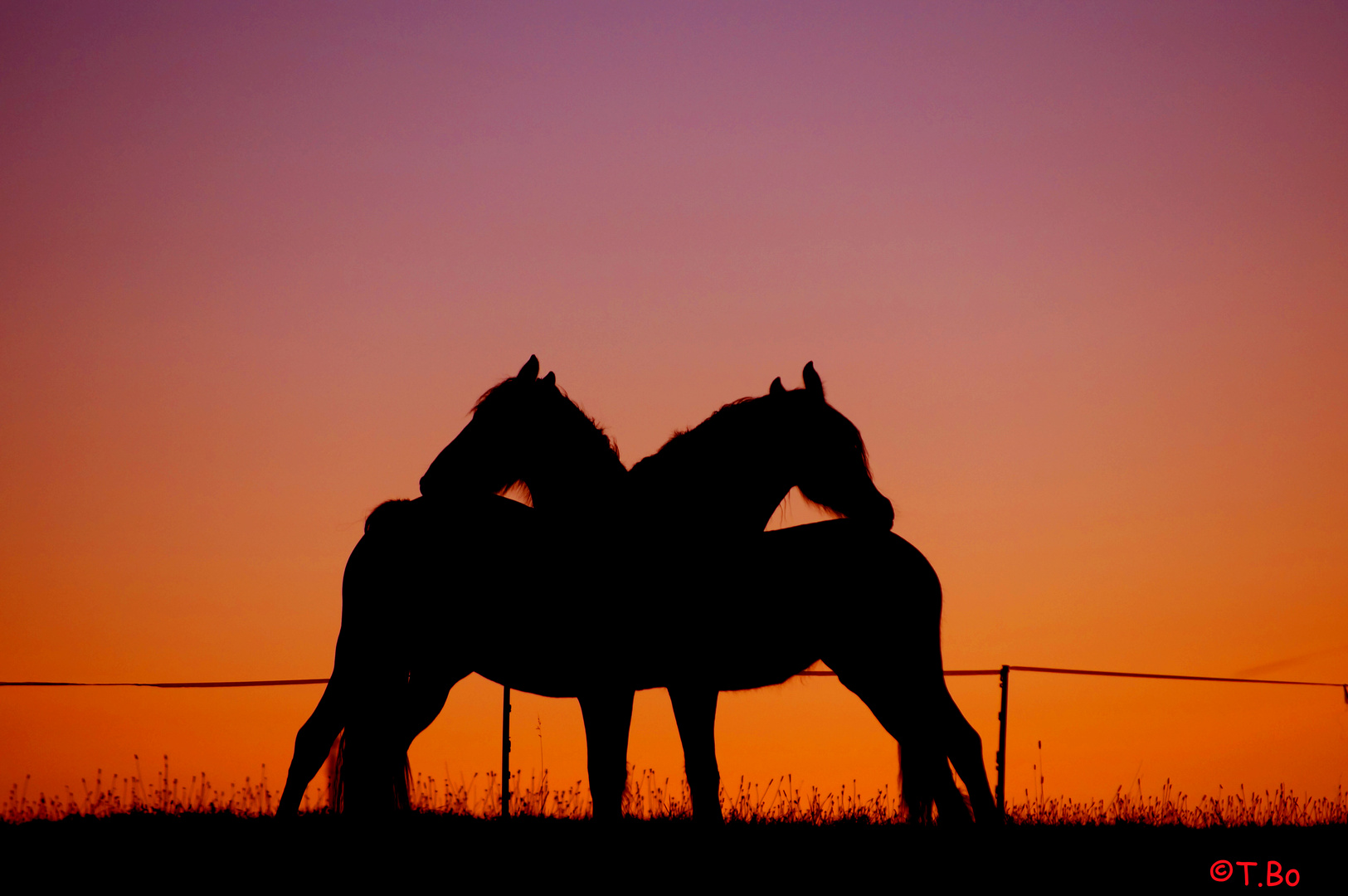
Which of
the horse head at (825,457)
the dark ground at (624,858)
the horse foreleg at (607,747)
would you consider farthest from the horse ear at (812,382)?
the dark ground at (624,858)

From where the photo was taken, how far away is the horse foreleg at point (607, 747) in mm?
5113

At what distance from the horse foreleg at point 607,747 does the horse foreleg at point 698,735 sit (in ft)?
2.64

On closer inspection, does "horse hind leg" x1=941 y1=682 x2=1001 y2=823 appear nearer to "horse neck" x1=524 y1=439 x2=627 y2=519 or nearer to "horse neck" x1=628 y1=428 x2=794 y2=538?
"horse neck" x1=628 y1=428 x2=794 y2=538

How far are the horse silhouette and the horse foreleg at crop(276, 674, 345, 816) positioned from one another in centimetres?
1

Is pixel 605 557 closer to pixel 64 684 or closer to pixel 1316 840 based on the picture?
pixel 1316 840

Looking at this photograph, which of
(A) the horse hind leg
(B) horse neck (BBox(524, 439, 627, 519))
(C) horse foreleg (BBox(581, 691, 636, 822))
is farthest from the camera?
(A) the horse hind leg

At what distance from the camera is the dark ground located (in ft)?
16.8

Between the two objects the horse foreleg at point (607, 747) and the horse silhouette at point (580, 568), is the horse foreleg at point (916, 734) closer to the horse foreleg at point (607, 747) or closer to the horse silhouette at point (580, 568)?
the horse silhouette at point (580, 568)

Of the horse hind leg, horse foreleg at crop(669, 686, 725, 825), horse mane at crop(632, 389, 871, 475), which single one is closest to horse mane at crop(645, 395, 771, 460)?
horse mane at crop(632, 389, 871, 475)

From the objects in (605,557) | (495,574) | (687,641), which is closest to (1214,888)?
(687,641)

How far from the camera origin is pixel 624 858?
4.99 m

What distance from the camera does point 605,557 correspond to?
18.7ft

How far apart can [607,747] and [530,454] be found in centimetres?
178

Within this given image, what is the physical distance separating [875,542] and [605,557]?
255 cm
